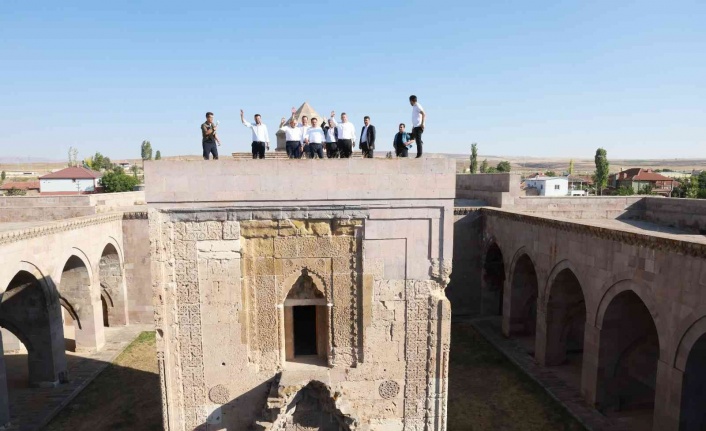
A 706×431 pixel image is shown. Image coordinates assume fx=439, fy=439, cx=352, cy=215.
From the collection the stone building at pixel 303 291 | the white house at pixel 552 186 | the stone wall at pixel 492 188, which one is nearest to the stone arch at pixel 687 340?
the stone building at pixel 303 291

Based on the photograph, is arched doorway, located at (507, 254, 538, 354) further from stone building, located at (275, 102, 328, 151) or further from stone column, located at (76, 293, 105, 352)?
stone column, located at (76, 293, 105, 352)

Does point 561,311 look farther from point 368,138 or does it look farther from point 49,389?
point 49,389

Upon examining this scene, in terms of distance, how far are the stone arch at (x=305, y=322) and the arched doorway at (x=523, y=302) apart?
31.7 ft

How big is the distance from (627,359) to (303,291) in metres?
Answer: 9.26

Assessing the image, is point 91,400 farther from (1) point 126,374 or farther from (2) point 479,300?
(2) point 479,300

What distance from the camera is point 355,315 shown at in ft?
25.3

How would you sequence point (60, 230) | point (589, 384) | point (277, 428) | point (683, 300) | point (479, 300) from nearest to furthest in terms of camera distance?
→ point (277, 428)
point (683, 300)
point (589, 384)
point (60, 230)
point (479, 300)

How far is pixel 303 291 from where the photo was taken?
7.84 metres

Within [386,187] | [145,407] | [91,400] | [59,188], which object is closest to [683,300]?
[386,187]

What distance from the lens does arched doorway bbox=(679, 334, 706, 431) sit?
28.1 feet

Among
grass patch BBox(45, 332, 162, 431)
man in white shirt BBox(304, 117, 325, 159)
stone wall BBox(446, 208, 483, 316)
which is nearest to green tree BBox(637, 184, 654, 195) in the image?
stone wall BBox(446, 208, 483, 316)

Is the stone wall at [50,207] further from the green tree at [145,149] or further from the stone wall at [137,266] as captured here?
the green tree at [145,149]

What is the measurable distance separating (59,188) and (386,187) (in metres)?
61.9

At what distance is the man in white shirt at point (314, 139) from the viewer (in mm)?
8484
